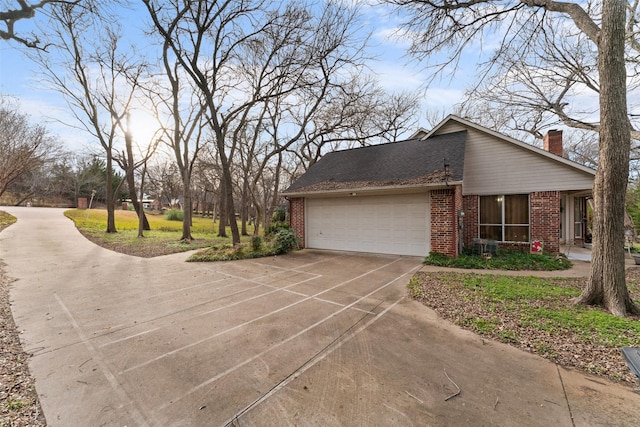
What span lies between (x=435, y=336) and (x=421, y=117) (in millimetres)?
20517

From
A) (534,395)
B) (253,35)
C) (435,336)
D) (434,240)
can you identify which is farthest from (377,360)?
(253,35)

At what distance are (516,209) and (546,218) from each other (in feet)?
3.14

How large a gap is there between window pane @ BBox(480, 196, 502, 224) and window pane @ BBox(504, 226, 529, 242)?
45 centimetres

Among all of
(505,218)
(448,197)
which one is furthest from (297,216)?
(505,218)

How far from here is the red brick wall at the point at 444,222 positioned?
867 centimetres

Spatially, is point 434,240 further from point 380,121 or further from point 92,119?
point 92,119

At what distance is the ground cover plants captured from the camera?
3.11 m

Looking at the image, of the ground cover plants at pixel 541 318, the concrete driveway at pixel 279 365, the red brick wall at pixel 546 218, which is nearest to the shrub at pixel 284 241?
the concrete driveway at pixel 279 365

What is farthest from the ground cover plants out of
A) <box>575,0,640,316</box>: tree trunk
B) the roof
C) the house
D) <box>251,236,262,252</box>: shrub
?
<box>251,236,262,252</box>: shrub

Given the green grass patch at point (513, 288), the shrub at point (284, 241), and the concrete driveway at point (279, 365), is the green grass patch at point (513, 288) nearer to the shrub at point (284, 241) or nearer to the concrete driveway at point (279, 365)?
the concrete driveway at point (279, 365)

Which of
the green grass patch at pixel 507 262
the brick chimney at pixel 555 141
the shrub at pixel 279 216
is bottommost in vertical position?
the green grass patch at pixel 507 262

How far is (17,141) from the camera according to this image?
18609 millimetres

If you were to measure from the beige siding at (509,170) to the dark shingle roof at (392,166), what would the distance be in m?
0.94

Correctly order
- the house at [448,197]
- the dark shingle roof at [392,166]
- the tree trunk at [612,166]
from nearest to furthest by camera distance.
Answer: the tree trunk at [612,166], the house at [448,197], the dark shingle roof at [392,166]
